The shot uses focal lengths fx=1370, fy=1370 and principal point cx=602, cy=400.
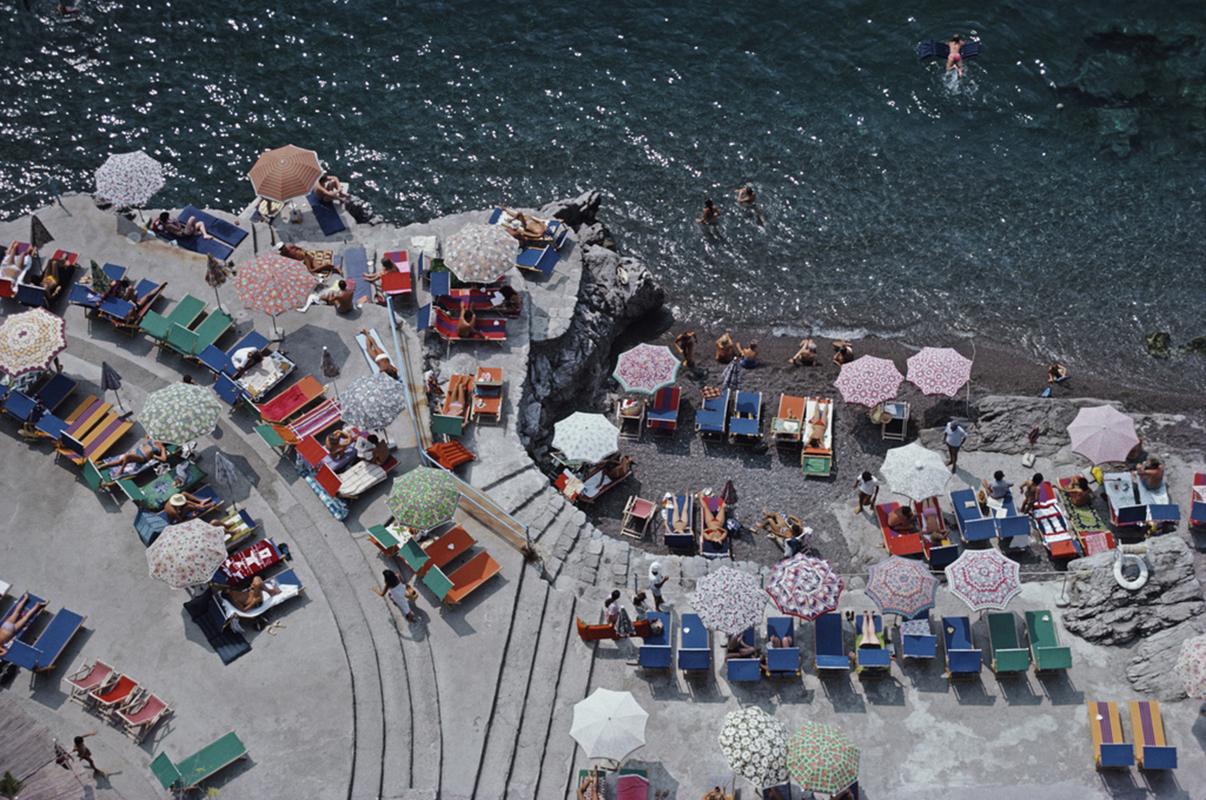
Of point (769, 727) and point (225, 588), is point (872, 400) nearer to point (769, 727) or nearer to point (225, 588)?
point (769, 727)

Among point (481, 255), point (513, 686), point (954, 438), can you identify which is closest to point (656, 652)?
point (513, 686)

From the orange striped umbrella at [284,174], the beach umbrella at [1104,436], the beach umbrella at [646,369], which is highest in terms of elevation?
the orange striped umbrella at [284,174]

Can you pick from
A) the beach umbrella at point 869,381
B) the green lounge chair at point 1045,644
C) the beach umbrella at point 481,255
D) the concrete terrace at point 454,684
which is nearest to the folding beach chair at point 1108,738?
the concrete terrace at point 454,684

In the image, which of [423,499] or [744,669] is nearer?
[744,669]

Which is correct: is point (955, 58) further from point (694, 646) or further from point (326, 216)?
point (694, 646)

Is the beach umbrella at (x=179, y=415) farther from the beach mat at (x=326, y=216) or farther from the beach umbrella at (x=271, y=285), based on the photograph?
the beach mat at (x=326, y=216)

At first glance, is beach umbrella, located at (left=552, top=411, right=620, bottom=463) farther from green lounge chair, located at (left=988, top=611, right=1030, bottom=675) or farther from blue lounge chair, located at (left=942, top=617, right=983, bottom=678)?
green lounge chair, located at (left=988, top=611, right=1030, bottom=675)

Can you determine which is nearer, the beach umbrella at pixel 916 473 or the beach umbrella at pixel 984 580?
the beach umbrella at pixel 984 580

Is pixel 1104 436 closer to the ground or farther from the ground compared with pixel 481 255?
closer to the ground
